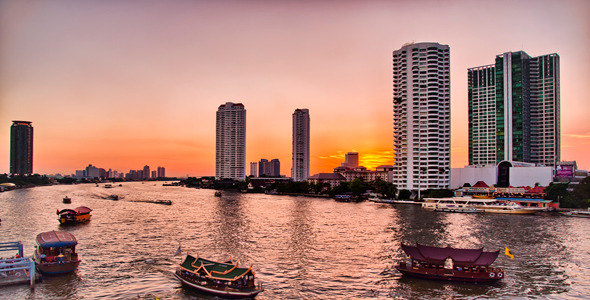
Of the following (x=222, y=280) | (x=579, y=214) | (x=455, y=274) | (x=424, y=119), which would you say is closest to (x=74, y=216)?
(x=222, y=280)

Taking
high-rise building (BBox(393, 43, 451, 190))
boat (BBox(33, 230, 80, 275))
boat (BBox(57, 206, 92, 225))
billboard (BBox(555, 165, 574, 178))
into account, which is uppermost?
high-rise building (BBox(393, 43, 451, 190))

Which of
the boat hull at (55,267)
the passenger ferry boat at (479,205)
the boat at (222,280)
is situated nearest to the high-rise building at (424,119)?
the passenger ferry boat at (479,205)

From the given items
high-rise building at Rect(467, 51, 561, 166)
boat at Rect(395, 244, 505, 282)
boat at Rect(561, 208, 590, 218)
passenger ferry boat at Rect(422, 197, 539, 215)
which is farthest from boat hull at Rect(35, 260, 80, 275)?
high-rise building at Rect(467, 51, 561, 166)

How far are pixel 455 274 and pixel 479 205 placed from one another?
5868 cm

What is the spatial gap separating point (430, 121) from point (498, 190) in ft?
82.3

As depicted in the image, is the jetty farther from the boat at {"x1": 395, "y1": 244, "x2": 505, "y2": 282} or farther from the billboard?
the billboard

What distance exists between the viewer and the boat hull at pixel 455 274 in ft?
82.9

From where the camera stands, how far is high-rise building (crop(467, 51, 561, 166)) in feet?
411

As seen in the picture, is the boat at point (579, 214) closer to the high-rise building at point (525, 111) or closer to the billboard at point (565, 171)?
the billboard at point (565, 171)

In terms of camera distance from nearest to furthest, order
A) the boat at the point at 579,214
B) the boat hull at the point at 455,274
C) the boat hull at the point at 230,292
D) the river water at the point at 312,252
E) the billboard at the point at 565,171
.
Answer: the boat hull at the point at 230,292 → the river water at the point at 312,252 → the boat hull at the point at 455,274 → the boat at the point at 579,214 → the billboard at the point at 565,171

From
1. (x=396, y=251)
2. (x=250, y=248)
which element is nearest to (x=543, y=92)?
(x=396, y=251)

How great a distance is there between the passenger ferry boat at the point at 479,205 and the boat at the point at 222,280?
63.8m

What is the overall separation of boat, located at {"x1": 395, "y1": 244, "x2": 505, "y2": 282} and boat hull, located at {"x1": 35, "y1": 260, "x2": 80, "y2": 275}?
24207 millimetres

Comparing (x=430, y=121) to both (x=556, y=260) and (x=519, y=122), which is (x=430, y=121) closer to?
(x=519, y=122)
